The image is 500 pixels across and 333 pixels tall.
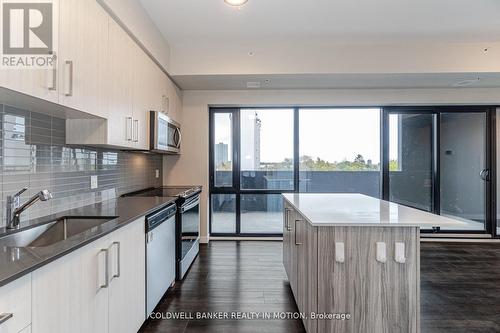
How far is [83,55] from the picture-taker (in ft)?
6.01

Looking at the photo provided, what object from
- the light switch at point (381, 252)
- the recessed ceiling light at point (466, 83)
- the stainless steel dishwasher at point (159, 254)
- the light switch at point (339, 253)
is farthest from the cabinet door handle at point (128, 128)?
the recessed ceiling light at point (466, 83)

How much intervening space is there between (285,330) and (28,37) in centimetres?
249

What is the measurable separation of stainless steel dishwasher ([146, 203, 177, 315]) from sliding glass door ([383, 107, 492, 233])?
Answer: 3.62 metres

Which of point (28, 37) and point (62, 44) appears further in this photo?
point (62, 44)

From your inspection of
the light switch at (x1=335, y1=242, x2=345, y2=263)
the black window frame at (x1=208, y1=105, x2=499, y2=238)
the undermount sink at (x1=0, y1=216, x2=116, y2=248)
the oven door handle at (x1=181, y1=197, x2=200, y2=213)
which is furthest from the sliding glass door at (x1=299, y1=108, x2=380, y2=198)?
the undermount sink at (x1=0, y1=216, x2=116, y2=248)

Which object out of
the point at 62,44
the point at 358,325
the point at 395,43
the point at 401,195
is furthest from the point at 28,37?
the point at 401,195

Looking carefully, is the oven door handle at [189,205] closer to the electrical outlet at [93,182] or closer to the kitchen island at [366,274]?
the electrical outlet at [93,182]

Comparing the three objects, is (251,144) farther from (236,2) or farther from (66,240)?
(66,240)

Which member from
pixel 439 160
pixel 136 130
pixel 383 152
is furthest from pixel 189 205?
pixel 439 160

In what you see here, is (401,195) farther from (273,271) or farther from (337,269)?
(337,269)

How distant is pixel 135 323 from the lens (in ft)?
6.57

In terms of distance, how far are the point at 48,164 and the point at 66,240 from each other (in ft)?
2.93

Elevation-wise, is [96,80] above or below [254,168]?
above
